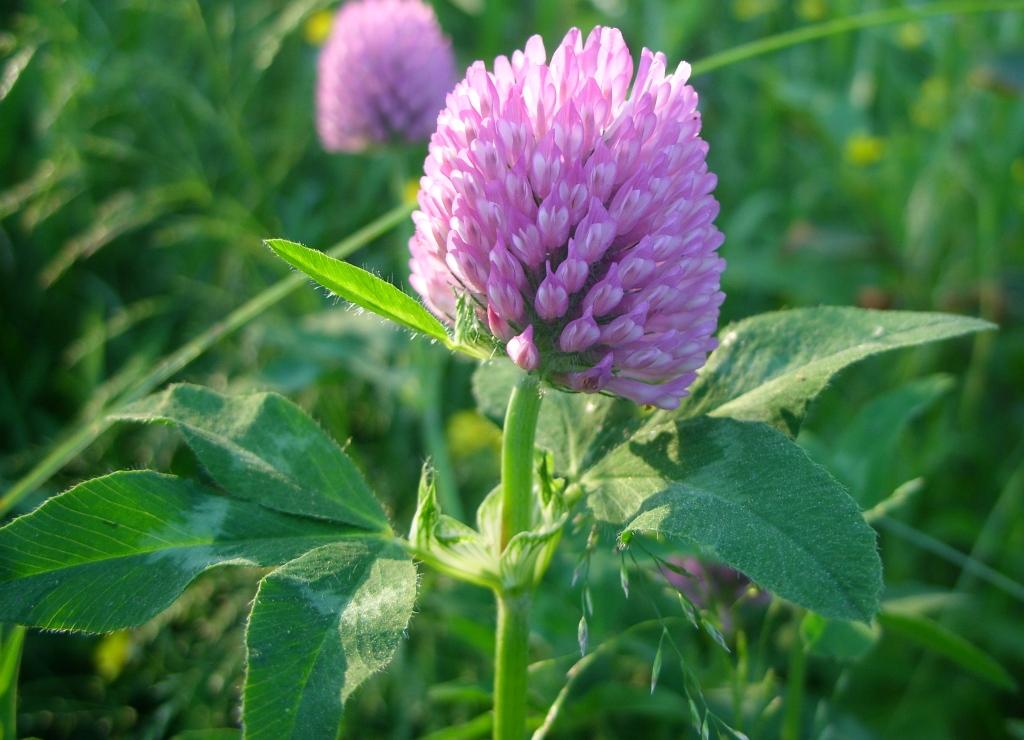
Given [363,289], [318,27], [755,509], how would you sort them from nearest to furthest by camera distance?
[755,509] → [363,289] → [318,27]

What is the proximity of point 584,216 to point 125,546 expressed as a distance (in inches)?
24.4

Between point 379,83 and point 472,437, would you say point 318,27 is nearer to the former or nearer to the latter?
point 379,83

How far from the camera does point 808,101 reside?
10.2 ft

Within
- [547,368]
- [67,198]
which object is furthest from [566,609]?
[67,198]

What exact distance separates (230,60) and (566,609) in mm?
2162

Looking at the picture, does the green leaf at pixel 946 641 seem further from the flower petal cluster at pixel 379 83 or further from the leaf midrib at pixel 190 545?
the flower petal cluster at pixel 379 83

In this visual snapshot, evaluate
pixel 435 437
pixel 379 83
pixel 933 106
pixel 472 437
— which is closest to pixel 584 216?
pixel 435 437

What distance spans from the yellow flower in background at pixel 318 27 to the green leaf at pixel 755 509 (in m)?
2.87

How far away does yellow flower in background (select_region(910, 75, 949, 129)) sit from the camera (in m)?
3.10

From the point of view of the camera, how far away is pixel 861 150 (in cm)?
302

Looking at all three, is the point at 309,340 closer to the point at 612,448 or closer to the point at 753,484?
the point at 612,448

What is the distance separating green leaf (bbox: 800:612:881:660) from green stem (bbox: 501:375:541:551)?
1.59 ft

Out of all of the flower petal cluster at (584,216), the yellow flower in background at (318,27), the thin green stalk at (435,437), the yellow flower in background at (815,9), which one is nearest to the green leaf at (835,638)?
the flower petal cluster at (584,216)

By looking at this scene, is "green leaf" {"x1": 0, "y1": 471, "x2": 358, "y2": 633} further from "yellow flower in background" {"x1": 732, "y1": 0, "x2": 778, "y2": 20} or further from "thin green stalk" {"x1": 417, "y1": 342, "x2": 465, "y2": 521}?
"yellow flower in background" {"x1": 732, "y1": 0, "x2": 778, "y2": 20}
